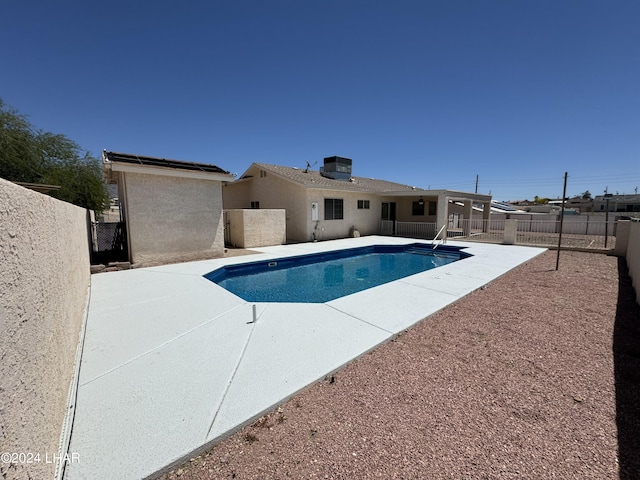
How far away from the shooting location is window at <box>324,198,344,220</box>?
629 inches

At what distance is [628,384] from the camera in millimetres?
→ 2875

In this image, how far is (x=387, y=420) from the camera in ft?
7.94

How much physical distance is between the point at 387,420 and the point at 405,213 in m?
20.2

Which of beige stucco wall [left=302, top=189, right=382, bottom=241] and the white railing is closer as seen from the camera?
beige stucco wall [left=302, top=189, right=382, bottom=241]

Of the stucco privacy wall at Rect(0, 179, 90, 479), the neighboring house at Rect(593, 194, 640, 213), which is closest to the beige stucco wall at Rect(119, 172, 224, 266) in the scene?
the stucco privacy wall at Rect(0, 179, 90, 479)

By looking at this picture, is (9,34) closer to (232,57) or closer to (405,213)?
(232,57)

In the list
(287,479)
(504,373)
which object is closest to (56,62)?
(287,479)

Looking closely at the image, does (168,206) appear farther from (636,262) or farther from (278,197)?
(636,262)

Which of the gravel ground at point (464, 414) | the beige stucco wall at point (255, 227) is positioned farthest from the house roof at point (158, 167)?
the gravel ground at point (464, 414)

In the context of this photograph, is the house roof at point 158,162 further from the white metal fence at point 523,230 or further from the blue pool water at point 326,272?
the white metal fence at point 523,230

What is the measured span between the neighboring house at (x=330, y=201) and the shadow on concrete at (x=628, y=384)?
11435mm

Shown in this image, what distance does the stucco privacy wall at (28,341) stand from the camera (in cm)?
122

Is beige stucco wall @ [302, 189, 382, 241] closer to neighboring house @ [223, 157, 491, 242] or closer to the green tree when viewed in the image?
neighboring house @ [223, 157, 491, 242]

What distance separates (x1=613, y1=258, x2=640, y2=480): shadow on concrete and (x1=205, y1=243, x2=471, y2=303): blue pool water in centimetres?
501
